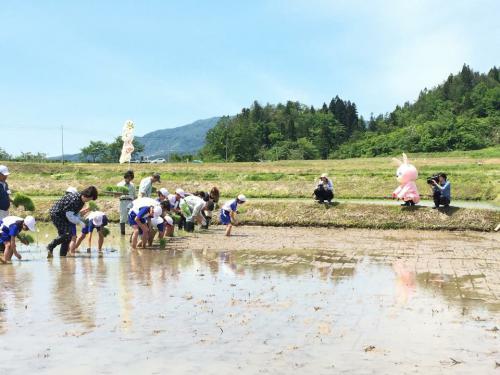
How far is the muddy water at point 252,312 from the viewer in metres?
6.15

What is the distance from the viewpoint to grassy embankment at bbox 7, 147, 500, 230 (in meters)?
19.5

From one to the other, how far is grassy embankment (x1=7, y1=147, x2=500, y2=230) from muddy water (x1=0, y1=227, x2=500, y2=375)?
202 inches

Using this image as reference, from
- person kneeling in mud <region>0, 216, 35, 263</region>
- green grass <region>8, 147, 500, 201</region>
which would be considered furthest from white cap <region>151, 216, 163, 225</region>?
green grass <region>8, 147, 500, 201</region>

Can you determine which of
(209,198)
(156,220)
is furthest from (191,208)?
(156,220)

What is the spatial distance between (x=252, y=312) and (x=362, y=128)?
12724 centimetres

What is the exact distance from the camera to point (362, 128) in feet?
436

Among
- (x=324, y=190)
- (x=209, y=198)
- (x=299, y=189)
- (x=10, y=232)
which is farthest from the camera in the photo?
(x=299, y=189)

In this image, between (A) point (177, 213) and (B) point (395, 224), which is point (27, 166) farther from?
(B) point (395, 224)

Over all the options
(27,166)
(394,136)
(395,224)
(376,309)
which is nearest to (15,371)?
(376,309)

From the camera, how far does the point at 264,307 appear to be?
850cm

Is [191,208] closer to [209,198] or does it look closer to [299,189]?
[209,198]

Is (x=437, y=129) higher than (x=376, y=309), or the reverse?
(x=437, y=129)

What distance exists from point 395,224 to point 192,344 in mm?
13653

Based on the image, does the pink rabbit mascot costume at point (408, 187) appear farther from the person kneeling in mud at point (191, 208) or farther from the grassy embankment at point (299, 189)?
the person kneeling in mud at point (191, 208)
